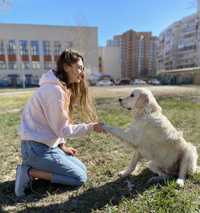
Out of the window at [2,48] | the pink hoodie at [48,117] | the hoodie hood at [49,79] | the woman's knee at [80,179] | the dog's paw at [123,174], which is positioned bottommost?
the dog's paw at [123,174]

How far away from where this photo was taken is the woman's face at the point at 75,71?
292 centimetres

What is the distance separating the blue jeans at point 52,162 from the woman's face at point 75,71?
33.5 inches

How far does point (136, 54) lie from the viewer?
3174 inches

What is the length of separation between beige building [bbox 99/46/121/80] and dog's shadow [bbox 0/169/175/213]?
73455mm

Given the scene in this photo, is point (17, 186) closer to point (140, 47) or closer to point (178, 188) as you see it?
point (178, 188)


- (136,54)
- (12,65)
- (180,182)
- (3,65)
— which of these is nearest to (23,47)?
(12,65)

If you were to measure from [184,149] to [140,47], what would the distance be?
82.4 meters

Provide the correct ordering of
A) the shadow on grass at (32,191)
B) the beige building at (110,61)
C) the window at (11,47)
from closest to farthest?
the shadow on grass at (32,191)
the window at (11,47)
the beige building at (110,61)

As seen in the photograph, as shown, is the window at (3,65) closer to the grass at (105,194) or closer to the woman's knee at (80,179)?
the grass at (105,194)

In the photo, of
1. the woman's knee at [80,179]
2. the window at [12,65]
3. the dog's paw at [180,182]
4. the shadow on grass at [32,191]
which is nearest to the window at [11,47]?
the window at [12,65]

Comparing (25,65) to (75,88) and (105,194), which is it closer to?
(75,88)

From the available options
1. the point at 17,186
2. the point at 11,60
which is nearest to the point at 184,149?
the point at 17,186

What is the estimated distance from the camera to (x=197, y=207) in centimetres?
243

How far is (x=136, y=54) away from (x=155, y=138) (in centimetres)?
8034
